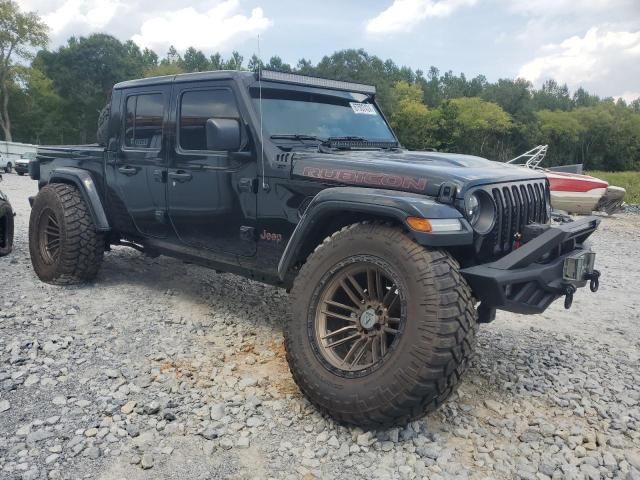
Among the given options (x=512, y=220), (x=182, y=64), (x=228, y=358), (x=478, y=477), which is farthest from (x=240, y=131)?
(x=182, y=64)

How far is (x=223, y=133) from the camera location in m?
3.63

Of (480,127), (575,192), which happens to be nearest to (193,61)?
(480,127)

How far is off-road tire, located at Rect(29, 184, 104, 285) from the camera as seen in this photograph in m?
5.07

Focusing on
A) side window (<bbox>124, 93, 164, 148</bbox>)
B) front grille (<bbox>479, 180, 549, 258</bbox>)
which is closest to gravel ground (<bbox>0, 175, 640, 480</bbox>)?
front grille (<bbox>479, 180, 549, 258</bbox>)

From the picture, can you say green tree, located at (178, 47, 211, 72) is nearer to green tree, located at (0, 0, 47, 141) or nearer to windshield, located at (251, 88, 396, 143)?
green tree, located at (0, 0, 47, 141)

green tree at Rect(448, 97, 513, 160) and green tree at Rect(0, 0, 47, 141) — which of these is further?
green tree at Rect(448, 97, 513, 160)

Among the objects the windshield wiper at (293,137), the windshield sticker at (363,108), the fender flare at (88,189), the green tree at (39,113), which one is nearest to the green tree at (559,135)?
the green tree at (39,113)

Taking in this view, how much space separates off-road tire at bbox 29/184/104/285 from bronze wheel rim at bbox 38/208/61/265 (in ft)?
0.11

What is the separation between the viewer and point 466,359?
280 cm

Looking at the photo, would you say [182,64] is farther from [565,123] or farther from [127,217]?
[127,217]

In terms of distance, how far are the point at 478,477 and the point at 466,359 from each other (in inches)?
21.9

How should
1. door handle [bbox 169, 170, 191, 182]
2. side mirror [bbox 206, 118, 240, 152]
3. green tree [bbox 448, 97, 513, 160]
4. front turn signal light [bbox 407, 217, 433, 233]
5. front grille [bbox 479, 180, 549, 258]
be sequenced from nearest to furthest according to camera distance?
front turn signal light [bbox 407, 217, 433, 233]
front grille [bbox 479, 180, 549, 258]
side mirror [bbox 206, 118, 240, 152]
door handle [bbox 169, 170, 191, 182]
green tree [bbox 448, 97, 513, 160]

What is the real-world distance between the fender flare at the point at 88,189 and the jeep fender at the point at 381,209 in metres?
2.45

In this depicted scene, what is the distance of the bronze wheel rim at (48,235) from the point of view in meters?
5.36
